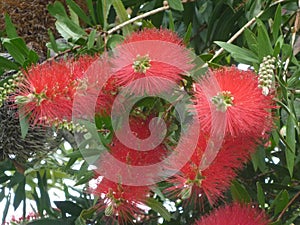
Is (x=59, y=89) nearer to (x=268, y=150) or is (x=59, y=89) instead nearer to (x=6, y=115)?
(x=6, y=115)

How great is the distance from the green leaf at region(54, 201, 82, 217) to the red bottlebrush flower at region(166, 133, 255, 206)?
45cm

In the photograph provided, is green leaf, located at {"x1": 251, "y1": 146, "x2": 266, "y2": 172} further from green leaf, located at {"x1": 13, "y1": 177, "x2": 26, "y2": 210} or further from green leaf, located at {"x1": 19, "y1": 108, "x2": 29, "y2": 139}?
green leaf, located at {"x1": 13, "y1": 177, "x2": 26, "y2": 210}

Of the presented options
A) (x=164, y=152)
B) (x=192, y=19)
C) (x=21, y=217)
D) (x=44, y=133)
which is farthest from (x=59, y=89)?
(x=21, y=217)

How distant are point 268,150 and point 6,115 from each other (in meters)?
0.48

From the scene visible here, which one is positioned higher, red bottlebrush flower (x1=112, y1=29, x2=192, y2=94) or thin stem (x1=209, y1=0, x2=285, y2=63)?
red bottlebrush flower (x1=112, y1=29, x2=192, y2=94)

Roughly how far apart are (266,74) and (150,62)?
0.47 ft

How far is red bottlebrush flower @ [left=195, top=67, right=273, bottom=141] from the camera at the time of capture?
0.90 m

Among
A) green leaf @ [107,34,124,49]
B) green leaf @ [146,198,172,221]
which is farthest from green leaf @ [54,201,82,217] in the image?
green leaf @ [107,34,124,49]

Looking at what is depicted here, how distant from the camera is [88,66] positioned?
970 mm

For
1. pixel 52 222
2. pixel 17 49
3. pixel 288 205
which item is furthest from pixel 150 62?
pixel 52 222

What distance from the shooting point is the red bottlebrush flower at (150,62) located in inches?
36.9

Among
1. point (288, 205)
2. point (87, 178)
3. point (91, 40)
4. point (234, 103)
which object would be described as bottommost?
point (288, 205)

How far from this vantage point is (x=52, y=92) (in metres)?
0.94

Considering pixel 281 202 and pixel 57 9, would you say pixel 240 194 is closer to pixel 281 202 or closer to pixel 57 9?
pixel 281 202
